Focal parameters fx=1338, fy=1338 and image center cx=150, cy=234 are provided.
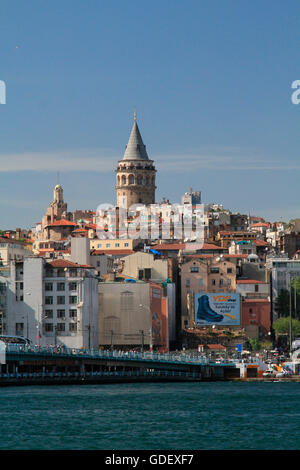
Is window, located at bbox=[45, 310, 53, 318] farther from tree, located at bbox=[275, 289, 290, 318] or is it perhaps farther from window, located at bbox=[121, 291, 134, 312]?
tree, located at bbox=[275, 289, 290, 318]

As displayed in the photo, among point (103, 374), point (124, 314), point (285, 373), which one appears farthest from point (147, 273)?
point (103, 374)

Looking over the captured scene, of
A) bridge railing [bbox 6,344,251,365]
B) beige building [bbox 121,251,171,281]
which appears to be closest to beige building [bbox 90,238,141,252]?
beige building [bbox 121,251,171,281]

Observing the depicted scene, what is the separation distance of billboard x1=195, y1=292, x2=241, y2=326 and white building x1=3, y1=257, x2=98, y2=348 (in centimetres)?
1940

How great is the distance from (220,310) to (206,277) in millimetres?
6330

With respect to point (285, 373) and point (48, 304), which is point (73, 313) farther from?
point (285, 373)

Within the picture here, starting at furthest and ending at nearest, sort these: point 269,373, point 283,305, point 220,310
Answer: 1. point 283,305
2. point 220,310
3. point 269,373

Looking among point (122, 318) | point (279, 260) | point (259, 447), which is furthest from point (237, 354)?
point (259, 447)

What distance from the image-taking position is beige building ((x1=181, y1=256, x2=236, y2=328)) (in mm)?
146000

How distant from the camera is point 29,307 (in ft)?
400

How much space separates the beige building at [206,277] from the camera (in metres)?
146

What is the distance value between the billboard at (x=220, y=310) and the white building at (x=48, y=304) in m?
19.4

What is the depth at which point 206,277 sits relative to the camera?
479ft

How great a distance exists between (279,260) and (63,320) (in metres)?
40.2

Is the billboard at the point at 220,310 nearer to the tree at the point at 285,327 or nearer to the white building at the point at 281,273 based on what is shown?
the tree at the point at 285,327
